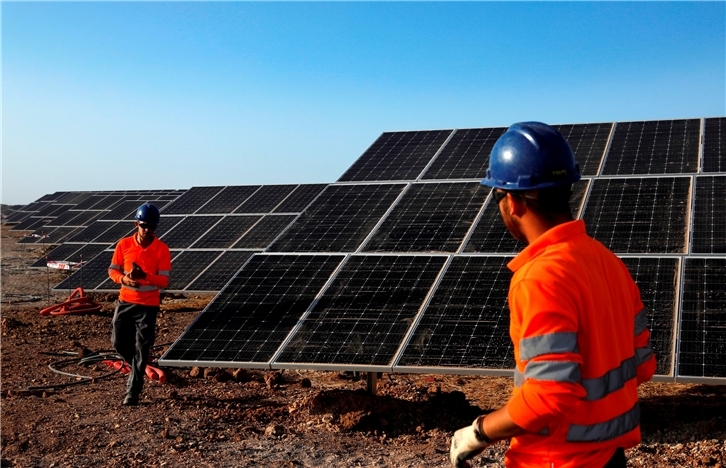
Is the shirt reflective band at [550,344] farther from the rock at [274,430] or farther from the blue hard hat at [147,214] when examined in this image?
the blue hard hat at [147,214]

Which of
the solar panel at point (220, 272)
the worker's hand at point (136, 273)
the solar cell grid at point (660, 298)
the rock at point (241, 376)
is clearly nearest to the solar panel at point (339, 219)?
the worker's hand at point (136, 273)

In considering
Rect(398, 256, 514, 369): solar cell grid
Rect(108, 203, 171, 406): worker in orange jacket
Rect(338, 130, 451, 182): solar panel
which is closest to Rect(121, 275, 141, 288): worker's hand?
Result: Rect(108, 203, 171, 406): worker in orange jacket

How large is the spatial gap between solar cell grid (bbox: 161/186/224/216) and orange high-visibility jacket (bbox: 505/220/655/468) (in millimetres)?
17509

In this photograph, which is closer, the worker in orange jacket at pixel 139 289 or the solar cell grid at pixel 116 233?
the worker in orange jacket at pixel 139 289

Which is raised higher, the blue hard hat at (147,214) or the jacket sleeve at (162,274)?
the blue hard hat at (147,214)

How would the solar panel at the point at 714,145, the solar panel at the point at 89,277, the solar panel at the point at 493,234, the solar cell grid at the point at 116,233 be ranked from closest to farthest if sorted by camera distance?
the solar panel at the point at 493,234, the solar panel at the point at 714,145, the solar panel at the point at 89,277, the solar cell grid at the point at 116,233

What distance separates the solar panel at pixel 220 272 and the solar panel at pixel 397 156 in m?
3.72

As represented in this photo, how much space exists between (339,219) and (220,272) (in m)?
5.36

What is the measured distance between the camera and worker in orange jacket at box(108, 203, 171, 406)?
30.5ft

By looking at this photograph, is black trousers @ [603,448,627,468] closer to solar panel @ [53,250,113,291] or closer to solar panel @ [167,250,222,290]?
solar panel @ [167,250,222,290]

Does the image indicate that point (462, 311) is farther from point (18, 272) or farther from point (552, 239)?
point (18, 272)

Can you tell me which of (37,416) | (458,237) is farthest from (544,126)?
(37,416)

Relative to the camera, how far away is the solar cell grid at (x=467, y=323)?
7395mm

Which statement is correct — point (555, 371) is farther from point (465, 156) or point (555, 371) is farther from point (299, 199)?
point (299, 199)
